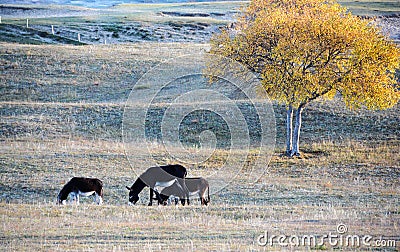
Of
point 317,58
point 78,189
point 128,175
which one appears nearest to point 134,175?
point 128,175

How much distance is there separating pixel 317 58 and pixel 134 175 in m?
13.7

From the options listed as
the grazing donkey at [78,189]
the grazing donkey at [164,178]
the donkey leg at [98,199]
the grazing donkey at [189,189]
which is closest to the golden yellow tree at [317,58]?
the grazing donkey at [189,189]

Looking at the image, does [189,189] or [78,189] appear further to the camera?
[78,189]

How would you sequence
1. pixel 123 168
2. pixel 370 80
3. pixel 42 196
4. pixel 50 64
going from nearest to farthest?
pixel 42 196 → pixel 123 168 → pixel 370 80 → pixel 50 64

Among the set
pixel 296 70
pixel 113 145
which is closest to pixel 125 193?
pixel 113 145

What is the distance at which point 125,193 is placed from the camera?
25.3 meters

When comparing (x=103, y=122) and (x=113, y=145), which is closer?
(x=113, y=145)

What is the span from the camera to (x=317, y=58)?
119 ft

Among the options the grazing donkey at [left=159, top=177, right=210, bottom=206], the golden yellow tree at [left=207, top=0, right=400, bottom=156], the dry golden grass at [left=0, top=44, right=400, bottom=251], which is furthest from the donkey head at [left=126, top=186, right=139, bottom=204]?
the golden yellow tree at [left=207, top=0, right=400, bottom=156]

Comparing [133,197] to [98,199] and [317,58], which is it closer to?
[98,199]

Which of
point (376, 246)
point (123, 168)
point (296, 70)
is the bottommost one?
point (123, 168)

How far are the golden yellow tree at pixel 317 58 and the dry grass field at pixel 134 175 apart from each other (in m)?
3.25

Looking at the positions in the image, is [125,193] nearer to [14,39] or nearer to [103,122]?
[103,122]

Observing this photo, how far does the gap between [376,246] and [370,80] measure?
21017mm
